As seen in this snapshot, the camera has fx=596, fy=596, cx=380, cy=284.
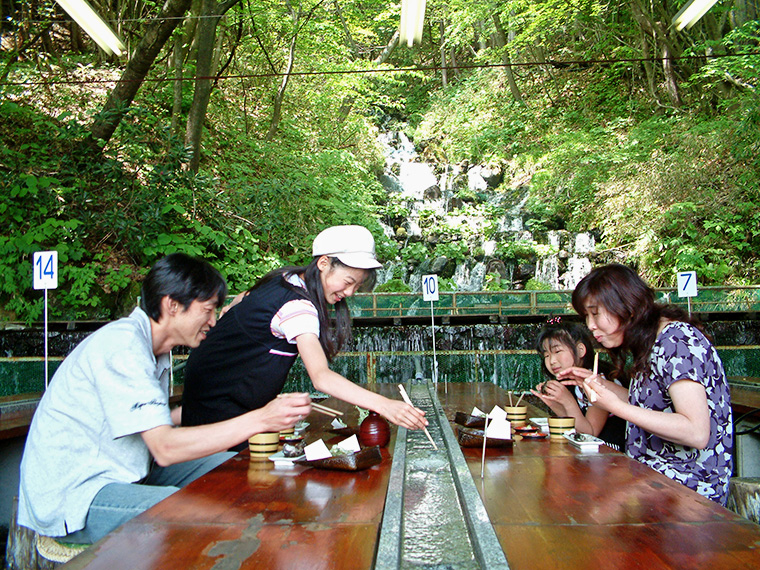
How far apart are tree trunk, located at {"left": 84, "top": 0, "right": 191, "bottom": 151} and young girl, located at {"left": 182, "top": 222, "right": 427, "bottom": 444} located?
27.4 ft

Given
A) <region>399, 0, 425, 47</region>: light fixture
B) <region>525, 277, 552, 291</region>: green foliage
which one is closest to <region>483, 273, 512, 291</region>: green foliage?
<region>525, 277, 552, 291</region>: green foliage

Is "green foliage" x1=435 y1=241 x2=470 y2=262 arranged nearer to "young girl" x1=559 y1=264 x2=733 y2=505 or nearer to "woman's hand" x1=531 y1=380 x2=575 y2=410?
"woman's hand" x1=531 y1=380 x2=575 y2=410

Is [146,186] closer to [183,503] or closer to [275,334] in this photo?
[275,334]

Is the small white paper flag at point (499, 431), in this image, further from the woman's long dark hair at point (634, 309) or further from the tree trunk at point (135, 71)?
the tree trunk at point (135, 71)

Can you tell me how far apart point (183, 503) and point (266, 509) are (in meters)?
0.25

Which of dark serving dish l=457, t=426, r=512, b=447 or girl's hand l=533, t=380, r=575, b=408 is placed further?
girl's hand l=533, t=380, r=575, b=408

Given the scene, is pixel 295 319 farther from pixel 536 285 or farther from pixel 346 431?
pixel 536 285

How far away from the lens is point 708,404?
2135 millimetres

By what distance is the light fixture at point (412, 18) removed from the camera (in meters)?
6.22

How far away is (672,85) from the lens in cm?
1547

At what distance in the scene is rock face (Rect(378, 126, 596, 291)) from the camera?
15961 mm

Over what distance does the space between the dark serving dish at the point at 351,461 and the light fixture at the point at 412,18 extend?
545 centimetres

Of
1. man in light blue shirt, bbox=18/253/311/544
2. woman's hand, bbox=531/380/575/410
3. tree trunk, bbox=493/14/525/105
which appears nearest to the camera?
man in light blue shirt, bbox=18/253/311/544

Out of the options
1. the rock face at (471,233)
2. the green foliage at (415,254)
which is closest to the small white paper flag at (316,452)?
the rock face at (471,233)
